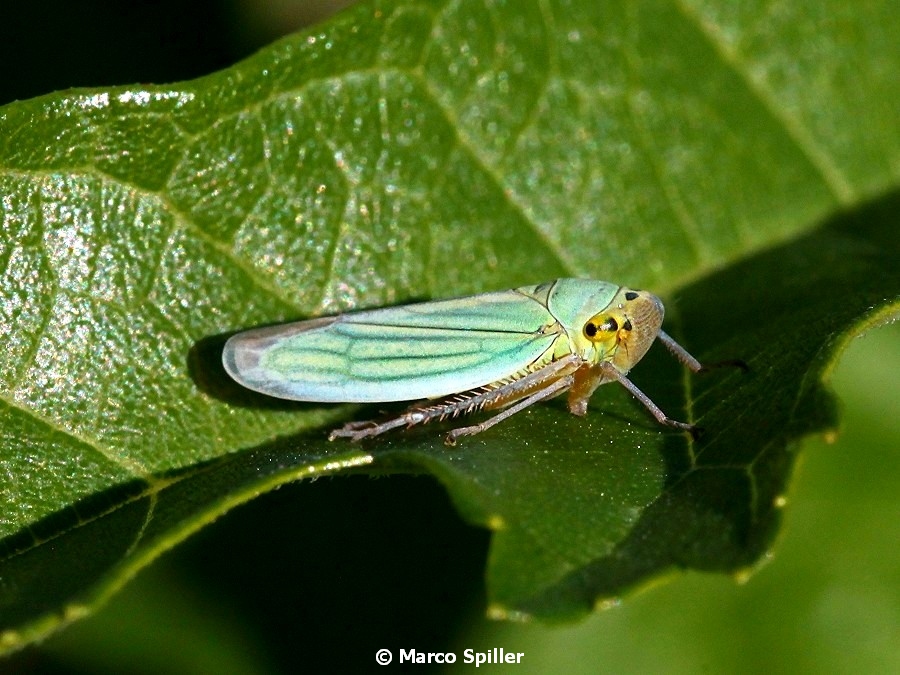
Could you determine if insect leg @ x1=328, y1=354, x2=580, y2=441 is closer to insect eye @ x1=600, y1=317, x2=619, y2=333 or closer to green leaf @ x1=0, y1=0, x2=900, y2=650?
green leaf @ x1=0, y1=0, x2=900, y2=650

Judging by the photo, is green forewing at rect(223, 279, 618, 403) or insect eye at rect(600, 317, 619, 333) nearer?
green forewing at rect(223, 279, 618, 403)

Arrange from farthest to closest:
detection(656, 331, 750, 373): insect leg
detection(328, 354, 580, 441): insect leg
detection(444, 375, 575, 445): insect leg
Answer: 1. detection(328, 354, 580, 441): insect leg
2. detection(656, 331, 750, 373): insect leg
3. detection(444, 375, 575, 445): insect leg

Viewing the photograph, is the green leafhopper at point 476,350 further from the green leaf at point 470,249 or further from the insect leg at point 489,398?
the green leaf at point 470,249

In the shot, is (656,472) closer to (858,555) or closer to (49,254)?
(49,254)

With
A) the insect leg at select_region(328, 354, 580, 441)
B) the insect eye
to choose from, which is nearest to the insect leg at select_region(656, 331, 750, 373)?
the insect eye

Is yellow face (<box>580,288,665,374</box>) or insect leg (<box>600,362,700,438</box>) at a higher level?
yellow face (<box>580,288,665,374</box>)

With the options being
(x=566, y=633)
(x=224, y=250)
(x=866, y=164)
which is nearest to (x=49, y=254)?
(x=224, y=250)

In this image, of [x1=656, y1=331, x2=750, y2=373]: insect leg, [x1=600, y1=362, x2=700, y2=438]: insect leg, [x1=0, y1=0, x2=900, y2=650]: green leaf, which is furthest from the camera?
[x1=656, y1=331, x2=750, y2=373]: insect leg
